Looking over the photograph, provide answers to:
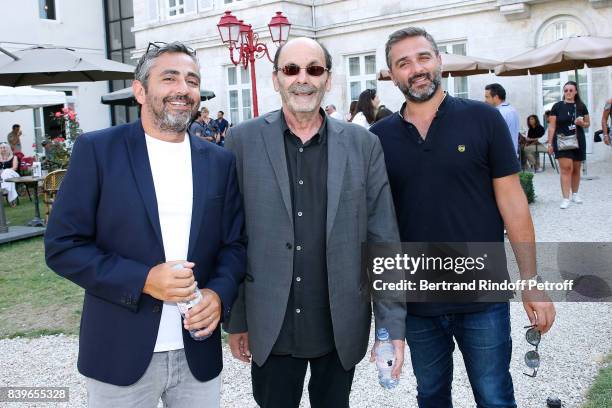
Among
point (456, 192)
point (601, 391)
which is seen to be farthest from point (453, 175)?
point (601, 391)

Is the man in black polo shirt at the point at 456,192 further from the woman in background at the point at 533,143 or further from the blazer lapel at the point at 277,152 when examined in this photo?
the woman in background at the point at 533,143

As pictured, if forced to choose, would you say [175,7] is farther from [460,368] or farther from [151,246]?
[151,246]

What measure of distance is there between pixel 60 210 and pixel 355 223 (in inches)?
44.3

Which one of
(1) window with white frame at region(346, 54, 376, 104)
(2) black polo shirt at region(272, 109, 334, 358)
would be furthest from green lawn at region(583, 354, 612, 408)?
(1) window with white frame at region(346, 54, 376, 104)

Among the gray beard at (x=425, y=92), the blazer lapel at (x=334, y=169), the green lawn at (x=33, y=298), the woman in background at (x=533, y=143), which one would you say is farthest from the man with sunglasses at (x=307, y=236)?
the woman in background at (x=533, y=143)

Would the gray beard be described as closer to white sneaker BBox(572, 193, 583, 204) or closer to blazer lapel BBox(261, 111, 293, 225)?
blazer lapel BBox(261, 111, 293, 225)

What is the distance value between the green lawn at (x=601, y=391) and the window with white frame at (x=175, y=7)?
73.7ft

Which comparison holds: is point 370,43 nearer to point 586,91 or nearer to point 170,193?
point 586,91

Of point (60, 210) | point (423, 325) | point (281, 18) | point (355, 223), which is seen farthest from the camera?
point (281, 18)

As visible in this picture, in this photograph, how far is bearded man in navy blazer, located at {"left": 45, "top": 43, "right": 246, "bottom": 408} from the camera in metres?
2.11

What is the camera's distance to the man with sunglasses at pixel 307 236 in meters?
2.48

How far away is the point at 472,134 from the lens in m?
2.64

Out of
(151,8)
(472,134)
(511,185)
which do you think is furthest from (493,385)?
(151,8)

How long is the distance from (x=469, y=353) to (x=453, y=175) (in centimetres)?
79
